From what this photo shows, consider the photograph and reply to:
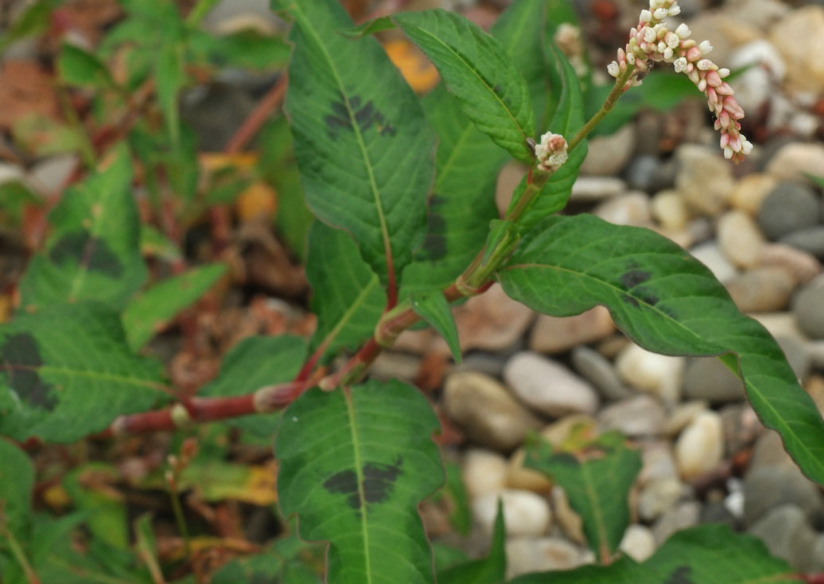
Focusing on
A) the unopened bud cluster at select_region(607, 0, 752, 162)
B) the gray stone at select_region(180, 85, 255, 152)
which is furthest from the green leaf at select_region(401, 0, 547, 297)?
the gray stone at select_region(180, 85, 255, 152)

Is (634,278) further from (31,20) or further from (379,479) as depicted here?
(31,20)

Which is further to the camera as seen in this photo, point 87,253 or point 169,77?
point 169,77

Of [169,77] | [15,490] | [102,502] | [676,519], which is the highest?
[169,77]

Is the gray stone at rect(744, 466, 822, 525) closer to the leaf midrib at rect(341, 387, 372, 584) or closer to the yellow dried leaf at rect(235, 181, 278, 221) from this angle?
the leaf midrib at rect(341, 387, 372, 584)

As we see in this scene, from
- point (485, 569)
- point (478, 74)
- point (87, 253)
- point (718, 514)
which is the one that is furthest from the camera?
point (718, 514)

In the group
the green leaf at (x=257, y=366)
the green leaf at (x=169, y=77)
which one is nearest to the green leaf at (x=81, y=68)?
the green leaf at (x=169, y=77)

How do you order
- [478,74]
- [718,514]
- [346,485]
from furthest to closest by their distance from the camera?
[718,514]
[346,485]
[478,74]

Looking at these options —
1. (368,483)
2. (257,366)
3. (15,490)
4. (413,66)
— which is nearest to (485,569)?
(368,483)

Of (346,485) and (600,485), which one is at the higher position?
(346,485)
